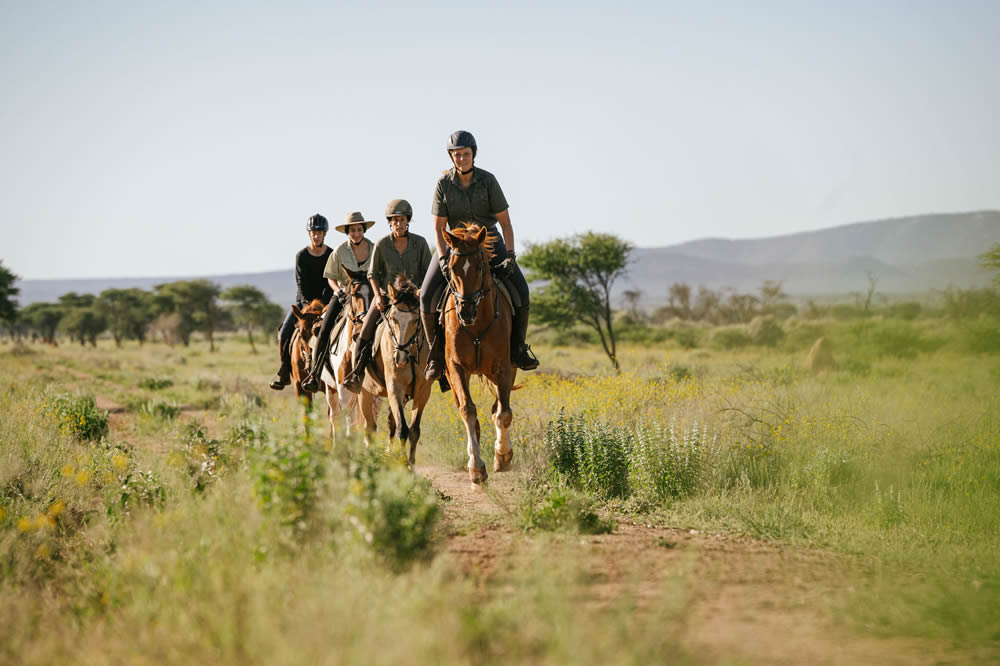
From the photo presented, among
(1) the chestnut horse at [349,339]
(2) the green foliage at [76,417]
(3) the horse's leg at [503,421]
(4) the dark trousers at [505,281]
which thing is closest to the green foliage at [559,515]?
(3) the horse's leg at [503,421]

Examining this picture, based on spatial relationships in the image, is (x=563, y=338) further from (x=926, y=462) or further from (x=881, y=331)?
(x=926, y=462)

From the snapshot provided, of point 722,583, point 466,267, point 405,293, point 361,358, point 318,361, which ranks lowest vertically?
point 722,583

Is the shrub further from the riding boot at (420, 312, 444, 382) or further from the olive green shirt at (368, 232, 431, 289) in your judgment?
the riding boot at (420, 312, 444, 382)

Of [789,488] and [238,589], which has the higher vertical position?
[238,589]

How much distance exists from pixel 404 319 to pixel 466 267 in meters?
1.47

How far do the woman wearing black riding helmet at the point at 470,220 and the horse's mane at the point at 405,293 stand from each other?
0.71 ft

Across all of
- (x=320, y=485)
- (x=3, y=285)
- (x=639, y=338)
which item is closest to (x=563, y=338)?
(x=639, y=338)

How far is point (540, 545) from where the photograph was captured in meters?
4.78

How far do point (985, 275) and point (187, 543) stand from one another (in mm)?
41388

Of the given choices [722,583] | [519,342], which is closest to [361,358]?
[519,342]

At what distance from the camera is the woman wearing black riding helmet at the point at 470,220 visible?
891 cm

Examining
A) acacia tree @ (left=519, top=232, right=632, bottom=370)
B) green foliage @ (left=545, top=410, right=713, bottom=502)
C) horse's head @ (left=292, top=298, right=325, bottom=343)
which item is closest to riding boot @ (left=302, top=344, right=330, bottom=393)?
horse's head @ (left=292, top=298, right=325, bottom=343)

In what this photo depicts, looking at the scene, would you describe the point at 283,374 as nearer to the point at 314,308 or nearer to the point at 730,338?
the point at 314,308

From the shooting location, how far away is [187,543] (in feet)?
17.1
